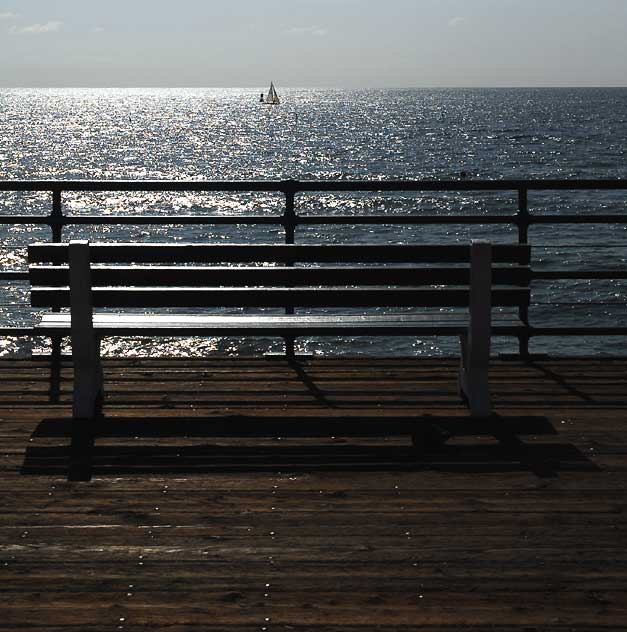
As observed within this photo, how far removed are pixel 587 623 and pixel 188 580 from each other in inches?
45.8

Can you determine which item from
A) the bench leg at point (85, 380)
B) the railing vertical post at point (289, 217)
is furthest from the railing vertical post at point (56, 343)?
the railing vertical post at point (289, 217)

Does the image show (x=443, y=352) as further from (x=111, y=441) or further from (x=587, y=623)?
(x=587, y=623)

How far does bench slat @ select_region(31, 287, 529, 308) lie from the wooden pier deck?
52 centimetres

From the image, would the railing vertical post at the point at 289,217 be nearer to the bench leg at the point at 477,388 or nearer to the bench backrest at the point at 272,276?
the bench backrest at the point at 272,276

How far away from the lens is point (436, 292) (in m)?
5.36

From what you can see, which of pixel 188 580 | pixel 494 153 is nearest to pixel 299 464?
pixel 188 580

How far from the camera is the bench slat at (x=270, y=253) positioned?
5.44m

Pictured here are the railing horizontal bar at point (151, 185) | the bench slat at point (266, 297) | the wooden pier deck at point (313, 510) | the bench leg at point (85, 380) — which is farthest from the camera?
the railing horizontal bar at point (151, 185)

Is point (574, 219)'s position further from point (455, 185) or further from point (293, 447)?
point (293, 447)

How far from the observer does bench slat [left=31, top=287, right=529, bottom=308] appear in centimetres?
531

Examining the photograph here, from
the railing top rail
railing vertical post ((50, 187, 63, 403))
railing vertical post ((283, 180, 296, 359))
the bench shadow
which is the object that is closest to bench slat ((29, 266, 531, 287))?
the bench shadow

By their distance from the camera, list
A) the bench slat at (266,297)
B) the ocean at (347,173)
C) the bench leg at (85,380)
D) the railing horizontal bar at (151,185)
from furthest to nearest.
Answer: the ocean at (347,173), the railing horizontal bar at (151,185), the bench leg at (85,380), the bench slat at (266,297)

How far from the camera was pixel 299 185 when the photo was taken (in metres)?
6.93

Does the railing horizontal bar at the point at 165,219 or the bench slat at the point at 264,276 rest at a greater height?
the railing horizontal bar at the point at 165,219
